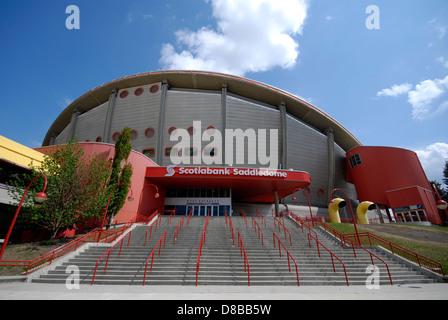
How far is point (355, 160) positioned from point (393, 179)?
6.10 metres

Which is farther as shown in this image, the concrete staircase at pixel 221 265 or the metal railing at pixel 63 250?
the metal railing at pixel 63 250

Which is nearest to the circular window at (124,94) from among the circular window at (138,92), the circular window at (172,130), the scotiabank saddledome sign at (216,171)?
the circular window at (138,92)

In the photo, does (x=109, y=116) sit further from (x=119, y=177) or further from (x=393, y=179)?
(x=393, y=179)

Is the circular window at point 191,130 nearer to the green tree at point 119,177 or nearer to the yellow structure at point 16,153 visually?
the green tree at point 119,177

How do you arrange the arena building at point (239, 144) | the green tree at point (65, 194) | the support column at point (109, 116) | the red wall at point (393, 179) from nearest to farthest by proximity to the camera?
the green tree at point (65, 194)
the arena building at point (239, 144)
the red wall at point (393, 179)
the support column at point (109, 116)

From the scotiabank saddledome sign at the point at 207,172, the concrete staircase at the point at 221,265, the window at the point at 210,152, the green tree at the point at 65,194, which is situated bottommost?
the concrete staircase at the point at 221,265

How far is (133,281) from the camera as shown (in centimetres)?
880

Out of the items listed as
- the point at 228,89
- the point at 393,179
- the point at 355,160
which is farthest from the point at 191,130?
the point at 393,179

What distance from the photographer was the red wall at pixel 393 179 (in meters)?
28.2

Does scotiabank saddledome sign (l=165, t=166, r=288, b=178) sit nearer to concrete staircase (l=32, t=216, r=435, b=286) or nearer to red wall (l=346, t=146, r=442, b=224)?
concrete staircase (l=32, t=216, r=435, b=286)

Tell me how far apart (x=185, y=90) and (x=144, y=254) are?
95.0 feet

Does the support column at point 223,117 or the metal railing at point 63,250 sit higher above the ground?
the support column at point 223,117

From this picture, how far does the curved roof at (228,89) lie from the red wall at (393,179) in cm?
817
